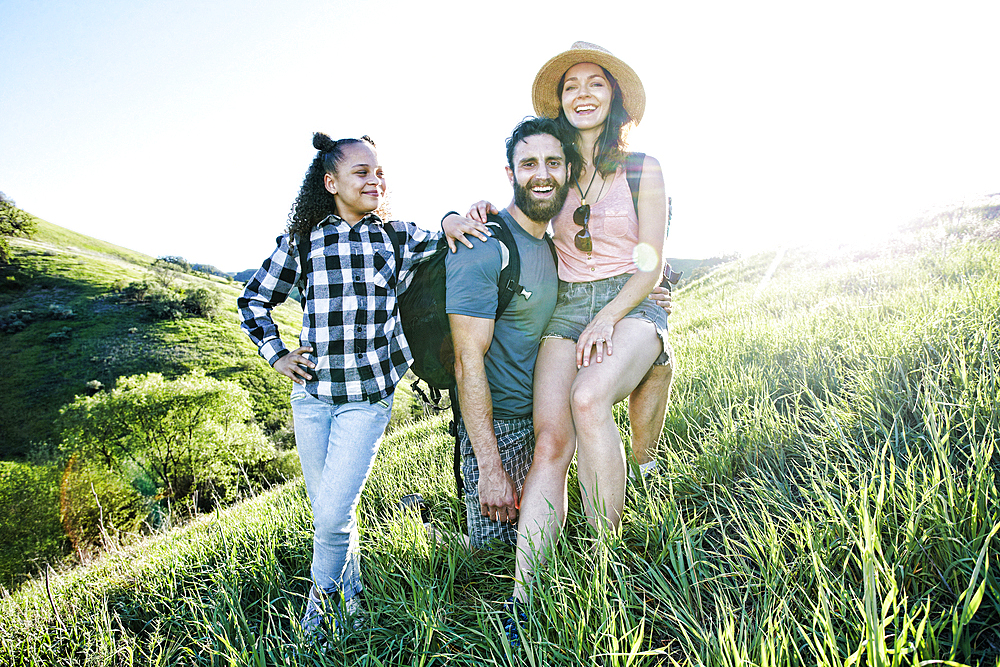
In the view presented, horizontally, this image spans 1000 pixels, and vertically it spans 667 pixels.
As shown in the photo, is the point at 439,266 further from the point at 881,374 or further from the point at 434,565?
the point at 881,374

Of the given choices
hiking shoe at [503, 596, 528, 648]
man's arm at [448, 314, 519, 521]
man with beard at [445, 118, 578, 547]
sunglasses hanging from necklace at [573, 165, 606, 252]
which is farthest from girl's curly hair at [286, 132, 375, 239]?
hiking shoe at [503, 596, 528, 648]

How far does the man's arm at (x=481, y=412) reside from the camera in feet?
8.11

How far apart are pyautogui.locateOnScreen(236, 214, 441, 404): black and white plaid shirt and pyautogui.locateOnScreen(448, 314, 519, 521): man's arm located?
46 centimetres

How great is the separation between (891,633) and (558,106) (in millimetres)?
3043

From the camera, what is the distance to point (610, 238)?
277cm

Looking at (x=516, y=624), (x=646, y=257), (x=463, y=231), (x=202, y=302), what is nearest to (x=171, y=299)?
(x=202, y=302)

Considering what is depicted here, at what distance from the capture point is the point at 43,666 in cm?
264

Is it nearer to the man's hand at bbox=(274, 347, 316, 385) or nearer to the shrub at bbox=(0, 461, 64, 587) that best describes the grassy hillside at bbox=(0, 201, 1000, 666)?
the man's hand at bbox=(274, 347, 316, 385)

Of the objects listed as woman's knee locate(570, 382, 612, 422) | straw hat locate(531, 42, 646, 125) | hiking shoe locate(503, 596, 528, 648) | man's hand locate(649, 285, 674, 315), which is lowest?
hiking shoe locate(503, 596, 528, 648)

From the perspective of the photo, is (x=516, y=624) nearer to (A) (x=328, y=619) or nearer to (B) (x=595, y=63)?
(A) (x=328, y=619)

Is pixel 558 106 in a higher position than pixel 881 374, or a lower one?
higher

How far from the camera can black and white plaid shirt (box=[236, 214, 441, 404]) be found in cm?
268

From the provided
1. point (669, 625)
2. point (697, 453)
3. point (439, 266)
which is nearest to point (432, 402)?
point (439, 266)

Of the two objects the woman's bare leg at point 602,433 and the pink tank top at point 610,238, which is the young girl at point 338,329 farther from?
the woman's bare leg at point 602,433
